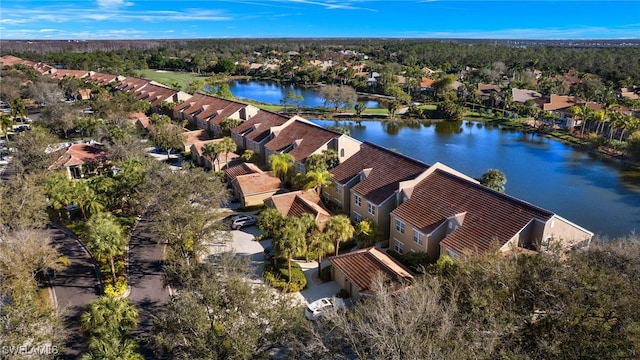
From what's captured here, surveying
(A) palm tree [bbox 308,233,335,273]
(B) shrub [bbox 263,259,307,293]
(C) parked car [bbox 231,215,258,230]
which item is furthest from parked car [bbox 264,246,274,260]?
(A) palm tree [bbox 308,233,335,273]

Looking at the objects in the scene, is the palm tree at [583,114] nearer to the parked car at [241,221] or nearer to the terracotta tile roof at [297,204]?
the terracotta tile roof at [297,204]

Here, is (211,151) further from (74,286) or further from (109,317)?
(109,317)

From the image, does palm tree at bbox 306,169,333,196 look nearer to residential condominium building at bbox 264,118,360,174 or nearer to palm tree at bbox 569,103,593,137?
residential condominium building at bbox 264,118,360,174

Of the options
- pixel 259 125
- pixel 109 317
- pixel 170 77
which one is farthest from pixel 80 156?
pixel 170 77

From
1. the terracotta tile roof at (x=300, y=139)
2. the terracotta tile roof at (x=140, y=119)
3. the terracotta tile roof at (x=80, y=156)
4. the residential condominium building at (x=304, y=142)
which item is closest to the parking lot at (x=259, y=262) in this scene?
the residential condominium building at (x=304, y=142)

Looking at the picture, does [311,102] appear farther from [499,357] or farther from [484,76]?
[499,357]

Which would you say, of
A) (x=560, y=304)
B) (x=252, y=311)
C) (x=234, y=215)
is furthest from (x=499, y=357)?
(x=234, y=215)
